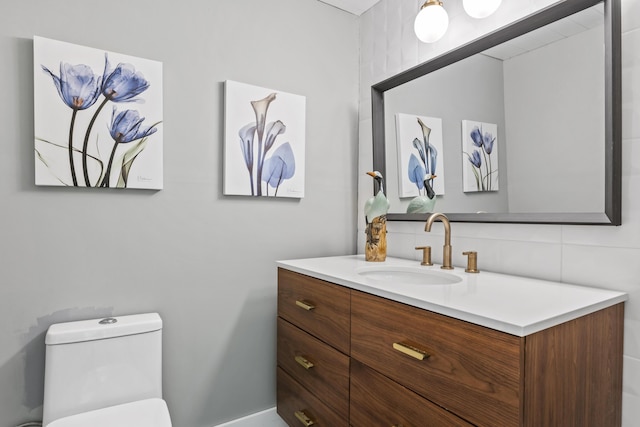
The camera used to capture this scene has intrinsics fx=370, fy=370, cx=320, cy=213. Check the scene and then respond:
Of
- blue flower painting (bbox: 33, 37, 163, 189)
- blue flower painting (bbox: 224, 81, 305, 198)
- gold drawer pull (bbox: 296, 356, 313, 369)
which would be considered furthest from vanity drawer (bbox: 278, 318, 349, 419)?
blue flower painting (bbox: 33, 37, 163, 189)

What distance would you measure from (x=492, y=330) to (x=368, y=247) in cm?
98

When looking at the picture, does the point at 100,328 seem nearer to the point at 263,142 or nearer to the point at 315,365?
the point at 315,365

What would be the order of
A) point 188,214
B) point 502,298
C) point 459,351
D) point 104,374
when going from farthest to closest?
point 188,214
point 104,374
point 502,298
point 459,351

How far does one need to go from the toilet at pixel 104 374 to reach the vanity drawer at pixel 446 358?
762mm

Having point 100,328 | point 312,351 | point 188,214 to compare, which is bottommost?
point 312,351

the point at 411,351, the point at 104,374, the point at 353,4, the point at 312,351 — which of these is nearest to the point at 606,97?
the point at 411,351

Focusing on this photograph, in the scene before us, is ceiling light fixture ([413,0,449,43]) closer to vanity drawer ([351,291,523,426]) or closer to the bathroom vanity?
the bathroom vanity

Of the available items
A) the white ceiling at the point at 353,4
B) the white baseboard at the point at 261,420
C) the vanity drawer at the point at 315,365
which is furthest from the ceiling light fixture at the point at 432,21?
the white baseboard at the point at 261,420

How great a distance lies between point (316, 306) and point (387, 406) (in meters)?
0.47

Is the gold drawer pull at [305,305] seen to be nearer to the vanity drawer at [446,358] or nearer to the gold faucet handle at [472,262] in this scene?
the vanity drawer at [446,358]

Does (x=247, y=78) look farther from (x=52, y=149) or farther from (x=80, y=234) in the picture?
(x=80, y=234)

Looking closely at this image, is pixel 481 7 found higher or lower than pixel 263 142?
higher

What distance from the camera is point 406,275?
5.36ft

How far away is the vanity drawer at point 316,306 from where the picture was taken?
135cm
